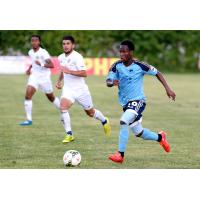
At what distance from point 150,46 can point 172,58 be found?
188cm

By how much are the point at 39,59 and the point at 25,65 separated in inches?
1096

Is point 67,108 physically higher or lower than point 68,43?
lower

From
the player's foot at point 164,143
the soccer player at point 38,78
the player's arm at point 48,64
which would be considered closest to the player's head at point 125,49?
the player's foot at point 164,143

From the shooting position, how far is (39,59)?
15.1 metres

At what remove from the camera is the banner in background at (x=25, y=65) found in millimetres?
42375

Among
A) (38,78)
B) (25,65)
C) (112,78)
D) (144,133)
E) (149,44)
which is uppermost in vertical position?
(112,78)

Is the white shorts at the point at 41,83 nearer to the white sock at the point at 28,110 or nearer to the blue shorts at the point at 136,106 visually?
the white sock at the point at 28,110

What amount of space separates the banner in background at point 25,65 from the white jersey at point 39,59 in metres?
26.0

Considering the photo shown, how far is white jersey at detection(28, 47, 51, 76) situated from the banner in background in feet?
85.2

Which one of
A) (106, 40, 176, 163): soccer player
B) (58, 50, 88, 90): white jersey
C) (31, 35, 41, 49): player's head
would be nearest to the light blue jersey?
(106, 40, 176, 163): soccer player

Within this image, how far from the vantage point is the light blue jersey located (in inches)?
398

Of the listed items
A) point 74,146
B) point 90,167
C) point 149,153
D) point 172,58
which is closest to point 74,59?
point 74,146

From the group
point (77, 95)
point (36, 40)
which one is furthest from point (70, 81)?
point (36, 40)

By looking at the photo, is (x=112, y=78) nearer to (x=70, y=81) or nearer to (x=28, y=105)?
(x=70, y=81)
